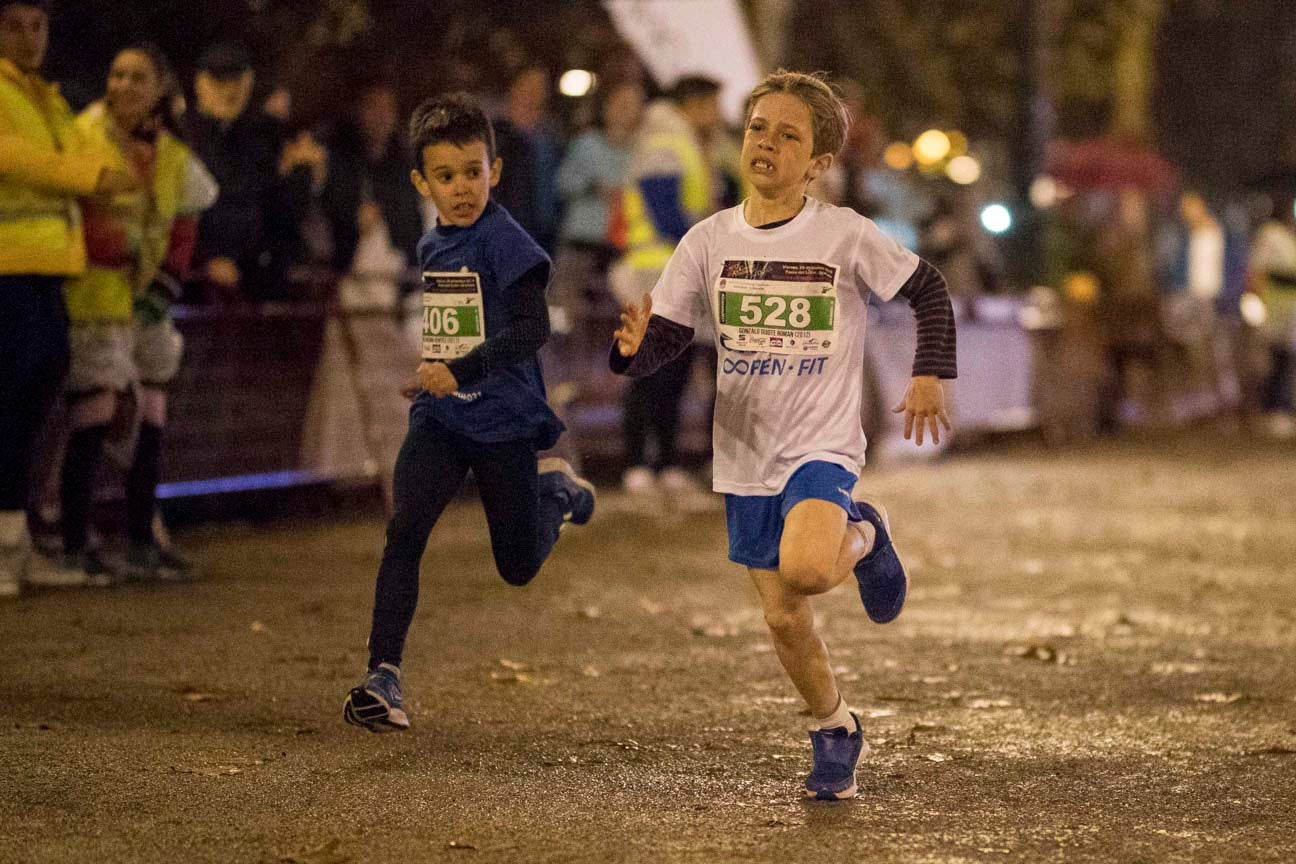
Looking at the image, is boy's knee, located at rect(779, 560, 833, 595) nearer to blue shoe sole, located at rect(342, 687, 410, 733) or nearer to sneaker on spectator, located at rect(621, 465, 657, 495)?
blue shoe sole, located at rect(342, 687, 410, 733)

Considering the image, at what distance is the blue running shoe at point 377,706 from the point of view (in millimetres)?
6137

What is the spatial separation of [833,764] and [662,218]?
7.32m

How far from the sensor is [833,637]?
27.3ft

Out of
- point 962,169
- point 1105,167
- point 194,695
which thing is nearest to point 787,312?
point 194,695

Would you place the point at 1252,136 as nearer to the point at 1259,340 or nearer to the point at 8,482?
the point at 1259,340

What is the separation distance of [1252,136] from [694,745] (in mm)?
52576

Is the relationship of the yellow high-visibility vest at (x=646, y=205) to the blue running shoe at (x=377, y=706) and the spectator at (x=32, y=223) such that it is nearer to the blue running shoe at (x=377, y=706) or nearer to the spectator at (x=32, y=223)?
the spectator at (x=32, y=223)

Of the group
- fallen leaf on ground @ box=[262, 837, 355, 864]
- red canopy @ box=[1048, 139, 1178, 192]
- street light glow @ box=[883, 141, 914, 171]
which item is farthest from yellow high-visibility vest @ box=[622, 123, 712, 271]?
red canopy @ box=[1048, 139, 1178, 192]

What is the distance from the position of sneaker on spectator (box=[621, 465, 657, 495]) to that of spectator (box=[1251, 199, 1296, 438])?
9.73 m

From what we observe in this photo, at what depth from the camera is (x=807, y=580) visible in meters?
5.43

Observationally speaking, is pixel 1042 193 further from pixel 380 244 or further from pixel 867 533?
pixel 867 533

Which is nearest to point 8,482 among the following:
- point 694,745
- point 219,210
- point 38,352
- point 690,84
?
point 38,352

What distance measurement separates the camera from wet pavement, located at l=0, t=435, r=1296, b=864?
5121mm

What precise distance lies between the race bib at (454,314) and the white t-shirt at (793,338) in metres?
0.95
